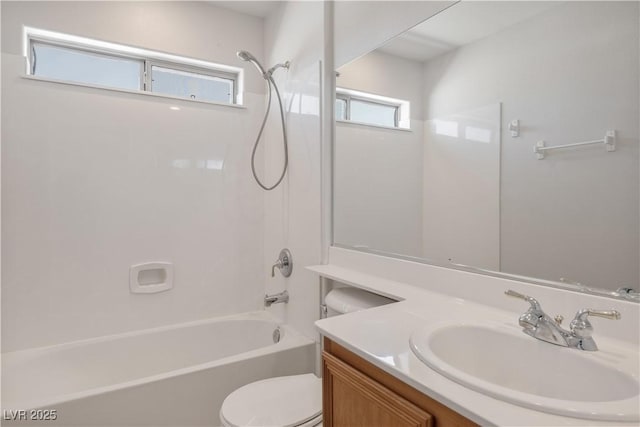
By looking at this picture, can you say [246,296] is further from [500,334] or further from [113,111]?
[500,334]

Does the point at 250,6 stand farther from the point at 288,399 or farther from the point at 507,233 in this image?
the point at 288,399

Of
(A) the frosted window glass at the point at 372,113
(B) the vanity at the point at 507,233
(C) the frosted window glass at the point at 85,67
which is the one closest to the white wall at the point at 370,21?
(B) the vanity at the point at 507,233

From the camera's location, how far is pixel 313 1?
2023mm

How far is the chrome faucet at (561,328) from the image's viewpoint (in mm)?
816

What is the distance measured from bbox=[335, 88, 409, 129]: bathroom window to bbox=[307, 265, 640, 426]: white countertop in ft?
2.44

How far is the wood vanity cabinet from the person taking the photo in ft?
2.42

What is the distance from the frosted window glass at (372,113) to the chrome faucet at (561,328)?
3.35 ft

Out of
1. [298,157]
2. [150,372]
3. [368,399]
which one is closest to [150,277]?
[150,372]

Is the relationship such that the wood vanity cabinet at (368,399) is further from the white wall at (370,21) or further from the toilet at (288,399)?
the white wall at (370,21)

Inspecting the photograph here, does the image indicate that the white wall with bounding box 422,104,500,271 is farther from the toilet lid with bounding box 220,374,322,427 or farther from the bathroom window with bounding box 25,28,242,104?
the bathroom window with bounding box 25,28,242,104

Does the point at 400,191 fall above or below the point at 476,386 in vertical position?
above

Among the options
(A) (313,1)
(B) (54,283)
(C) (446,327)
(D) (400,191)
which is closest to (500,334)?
(C) (446,327)

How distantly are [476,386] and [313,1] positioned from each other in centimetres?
212

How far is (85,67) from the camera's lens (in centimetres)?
218
